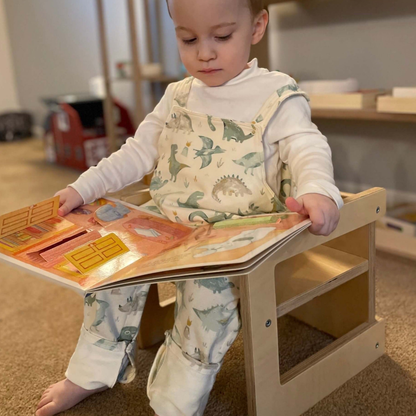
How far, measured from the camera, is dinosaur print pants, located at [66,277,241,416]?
0.63 m

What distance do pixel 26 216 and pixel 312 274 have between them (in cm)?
43

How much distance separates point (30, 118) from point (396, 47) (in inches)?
107

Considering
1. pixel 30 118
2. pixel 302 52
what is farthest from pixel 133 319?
pixel 30 118

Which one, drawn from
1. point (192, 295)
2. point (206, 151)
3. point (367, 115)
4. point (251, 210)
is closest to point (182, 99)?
point (206, 151)

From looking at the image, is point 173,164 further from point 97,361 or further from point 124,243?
point 97,361

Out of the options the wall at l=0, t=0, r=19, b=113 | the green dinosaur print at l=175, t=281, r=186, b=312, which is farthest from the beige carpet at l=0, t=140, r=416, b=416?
the wall at l=0, t=0, r=19, b=113

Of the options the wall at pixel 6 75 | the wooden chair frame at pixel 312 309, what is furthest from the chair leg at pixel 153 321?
the wall at pixel 6 75

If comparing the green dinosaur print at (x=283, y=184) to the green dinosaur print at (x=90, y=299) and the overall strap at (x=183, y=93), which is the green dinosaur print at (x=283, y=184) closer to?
the overall strap at (x=183, y=93)

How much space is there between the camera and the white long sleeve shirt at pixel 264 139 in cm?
65

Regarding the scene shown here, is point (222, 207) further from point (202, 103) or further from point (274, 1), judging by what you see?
point (274, 1)

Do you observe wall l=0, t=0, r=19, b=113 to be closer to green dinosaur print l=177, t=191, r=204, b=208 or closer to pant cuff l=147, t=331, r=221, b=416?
green dinosaur print l=177, t=191, r=204, b=208

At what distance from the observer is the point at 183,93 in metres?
0.78

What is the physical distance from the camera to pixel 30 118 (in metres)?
3.46

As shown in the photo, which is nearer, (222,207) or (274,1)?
(222,207)
